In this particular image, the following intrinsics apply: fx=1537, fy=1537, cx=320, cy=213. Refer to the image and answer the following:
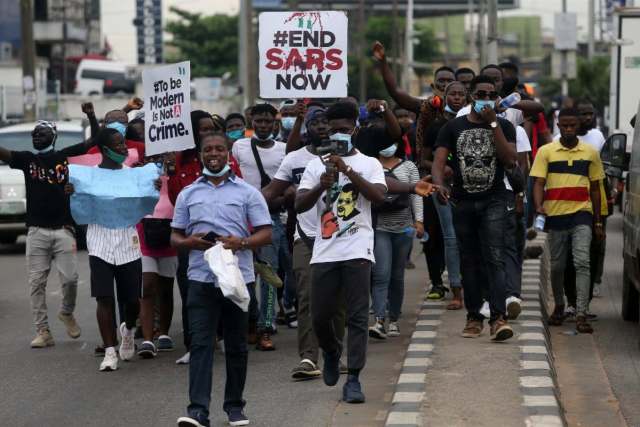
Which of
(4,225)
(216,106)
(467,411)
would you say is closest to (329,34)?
(467,411)

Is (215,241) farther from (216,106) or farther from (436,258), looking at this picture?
(216,106)

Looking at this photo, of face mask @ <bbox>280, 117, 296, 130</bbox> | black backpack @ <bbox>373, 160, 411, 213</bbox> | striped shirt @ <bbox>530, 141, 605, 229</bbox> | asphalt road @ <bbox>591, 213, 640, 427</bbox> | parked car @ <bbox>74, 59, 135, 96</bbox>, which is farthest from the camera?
parked car @ <bbox>74, 59, 135, 96</bbox>

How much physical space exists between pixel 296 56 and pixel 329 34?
31 cm

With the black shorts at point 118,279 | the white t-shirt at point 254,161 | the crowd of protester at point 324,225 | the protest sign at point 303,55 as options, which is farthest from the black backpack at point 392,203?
the black shorts at point 118,279

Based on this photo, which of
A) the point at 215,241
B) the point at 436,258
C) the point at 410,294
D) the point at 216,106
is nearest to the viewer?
the point at 215,241

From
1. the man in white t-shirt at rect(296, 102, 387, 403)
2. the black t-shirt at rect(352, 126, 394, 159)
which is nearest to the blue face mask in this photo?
the black t-shirt at rect(352, 126, 394, 159)

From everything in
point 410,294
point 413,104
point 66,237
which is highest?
point 413,104

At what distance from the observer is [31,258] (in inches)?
475

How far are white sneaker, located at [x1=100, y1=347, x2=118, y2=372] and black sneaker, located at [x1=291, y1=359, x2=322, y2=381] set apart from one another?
1416 mm

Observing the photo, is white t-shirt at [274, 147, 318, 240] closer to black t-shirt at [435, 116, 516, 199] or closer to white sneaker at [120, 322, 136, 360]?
black t-shirt at [435, 116, 516, 199]

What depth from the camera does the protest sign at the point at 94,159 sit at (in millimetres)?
11719

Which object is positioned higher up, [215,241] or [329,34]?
[329,34]

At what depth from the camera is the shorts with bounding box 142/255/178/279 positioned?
11.6 m

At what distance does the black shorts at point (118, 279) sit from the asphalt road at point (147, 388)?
0.53m
